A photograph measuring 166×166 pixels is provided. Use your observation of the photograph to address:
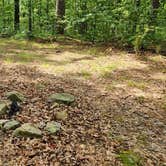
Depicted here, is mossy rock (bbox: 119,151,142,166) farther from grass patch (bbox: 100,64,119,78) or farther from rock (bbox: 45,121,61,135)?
grass patch (bbox: 100,64,119,78)

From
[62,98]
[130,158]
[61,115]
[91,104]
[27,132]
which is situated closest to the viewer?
[130,158]

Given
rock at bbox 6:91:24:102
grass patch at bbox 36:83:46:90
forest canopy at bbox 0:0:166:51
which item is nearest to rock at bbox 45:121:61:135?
rock at bbox 6:91:24:102

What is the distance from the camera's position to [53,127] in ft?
19.4

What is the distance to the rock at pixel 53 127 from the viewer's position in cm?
Answer: 579

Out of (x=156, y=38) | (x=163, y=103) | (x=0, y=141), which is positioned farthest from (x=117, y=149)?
(x=156, y=38)

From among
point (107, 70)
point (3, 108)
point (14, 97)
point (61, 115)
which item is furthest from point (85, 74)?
point (3, 108)

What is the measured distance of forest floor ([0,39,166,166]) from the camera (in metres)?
5.32

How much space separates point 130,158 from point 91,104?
2.23 meters

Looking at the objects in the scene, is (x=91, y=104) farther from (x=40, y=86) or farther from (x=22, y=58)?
(x=22, y=58)

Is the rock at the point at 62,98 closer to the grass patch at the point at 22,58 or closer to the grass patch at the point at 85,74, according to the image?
the grass patch at the point at 85,74

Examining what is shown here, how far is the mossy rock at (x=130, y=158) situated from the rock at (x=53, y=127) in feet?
3.76

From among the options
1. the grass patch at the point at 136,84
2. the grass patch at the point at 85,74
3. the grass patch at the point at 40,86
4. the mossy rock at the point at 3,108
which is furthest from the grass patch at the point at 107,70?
the mossy rock at the point at 3,108

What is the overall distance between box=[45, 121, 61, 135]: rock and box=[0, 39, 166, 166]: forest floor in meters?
0.11

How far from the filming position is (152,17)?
1291 cm
